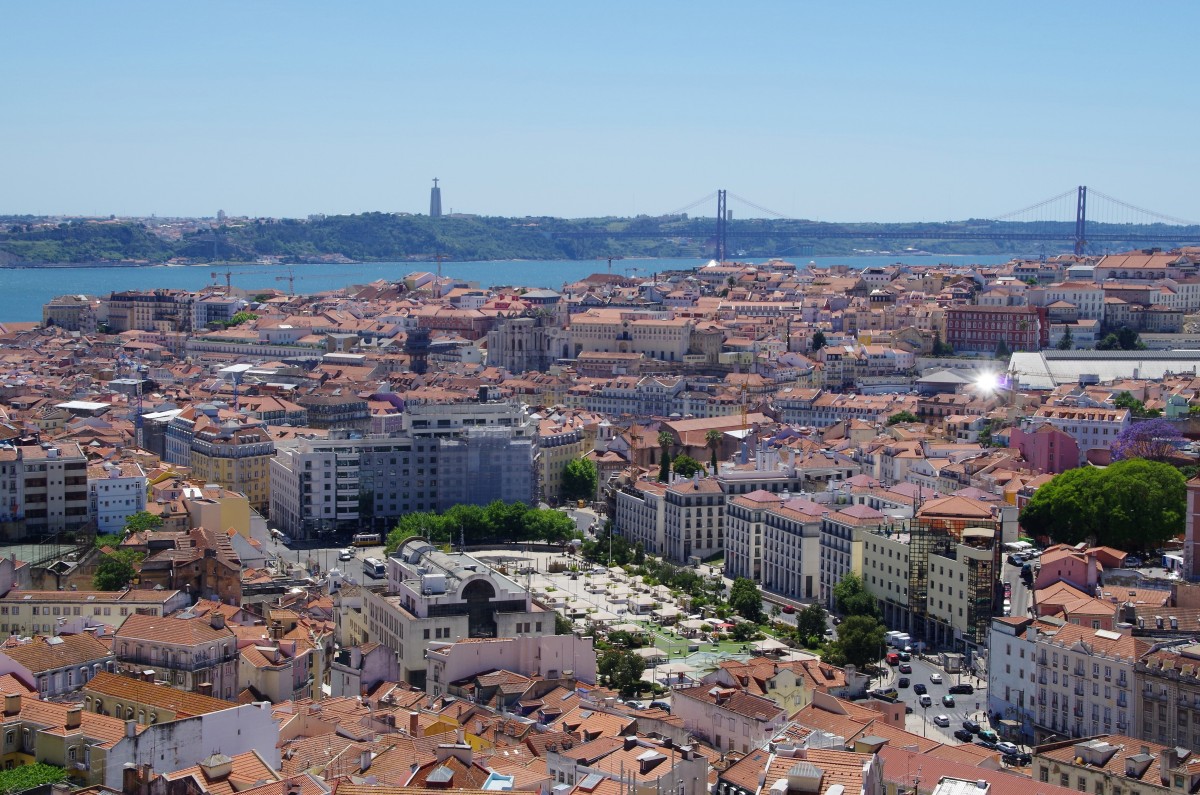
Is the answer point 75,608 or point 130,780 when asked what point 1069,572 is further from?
point 130,780

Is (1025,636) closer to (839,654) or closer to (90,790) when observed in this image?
(839,654)

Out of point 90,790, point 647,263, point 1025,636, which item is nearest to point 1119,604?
point 1025,636

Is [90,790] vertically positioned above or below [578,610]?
above

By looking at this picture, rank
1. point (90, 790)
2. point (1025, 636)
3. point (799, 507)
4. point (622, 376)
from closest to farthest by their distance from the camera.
Result: point (90, 790)
point (1025, 636)
point (799, 507)
point (622, 376)

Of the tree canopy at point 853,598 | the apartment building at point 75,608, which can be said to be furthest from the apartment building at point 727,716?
the tree canopy at point 853,598

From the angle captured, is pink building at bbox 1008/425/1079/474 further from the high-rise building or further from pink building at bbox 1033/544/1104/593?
the high-rise building

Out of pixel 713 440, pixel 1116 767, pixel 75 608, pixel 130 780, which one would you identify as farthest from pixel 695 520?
pixel 130 780
